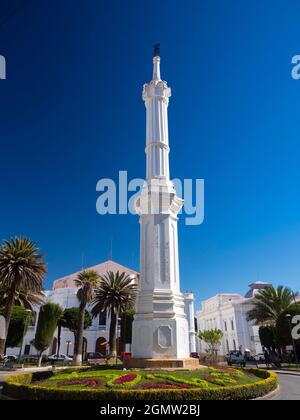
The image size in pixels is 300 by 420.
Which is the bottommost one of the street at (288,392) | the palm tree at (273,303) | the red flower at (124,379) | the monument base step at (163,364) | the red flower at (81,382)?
the street at (288,392)

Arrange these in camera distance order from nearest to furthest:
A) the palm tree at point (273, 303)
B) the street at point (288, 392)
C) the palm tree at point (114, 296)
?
the street at point (288, 392) < the palm tree at point (114, 296) < the palm tree at point (273, 303)

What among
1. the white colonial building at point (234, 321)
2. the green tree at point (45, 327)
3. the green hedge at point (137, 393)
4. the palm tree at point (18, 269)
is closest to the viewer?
the green hedge at point (137, 393)

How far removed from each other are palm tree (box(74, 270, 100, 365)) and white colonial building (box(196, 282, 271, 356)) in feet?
121

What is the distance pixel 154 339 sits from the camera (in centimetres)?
1619

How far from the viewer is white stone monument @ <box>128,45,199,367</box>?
53.1ft

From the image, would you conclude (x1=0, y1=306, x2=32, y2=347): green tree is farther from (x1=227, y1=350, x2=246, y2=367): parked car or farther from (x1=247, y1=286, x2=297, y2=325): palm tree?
(x1=247, y1=286, x2=297, y2=325): palm tree

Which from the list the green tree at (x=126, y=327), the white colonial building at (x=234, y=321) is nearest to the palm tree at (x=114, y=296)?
the green tree at (x=126, y=327)

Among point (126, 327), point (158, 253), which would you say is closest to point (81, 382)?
point (158, 253)

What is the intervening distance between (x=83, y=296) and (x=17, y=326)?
10.6 meters

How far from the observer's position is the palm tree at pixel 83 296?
1330 inches

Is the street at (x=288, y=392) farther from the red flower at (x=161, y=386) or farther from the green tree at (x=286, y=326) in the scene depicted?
the green tree at (x=286, y=326)

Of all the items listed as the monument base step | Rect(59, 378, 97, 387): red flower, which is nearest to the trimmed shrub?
Rect(59, 378, 97, 387): red flower

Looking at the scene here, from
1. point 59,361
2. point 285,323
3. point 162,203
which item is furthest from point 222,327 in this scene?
point 162,203
